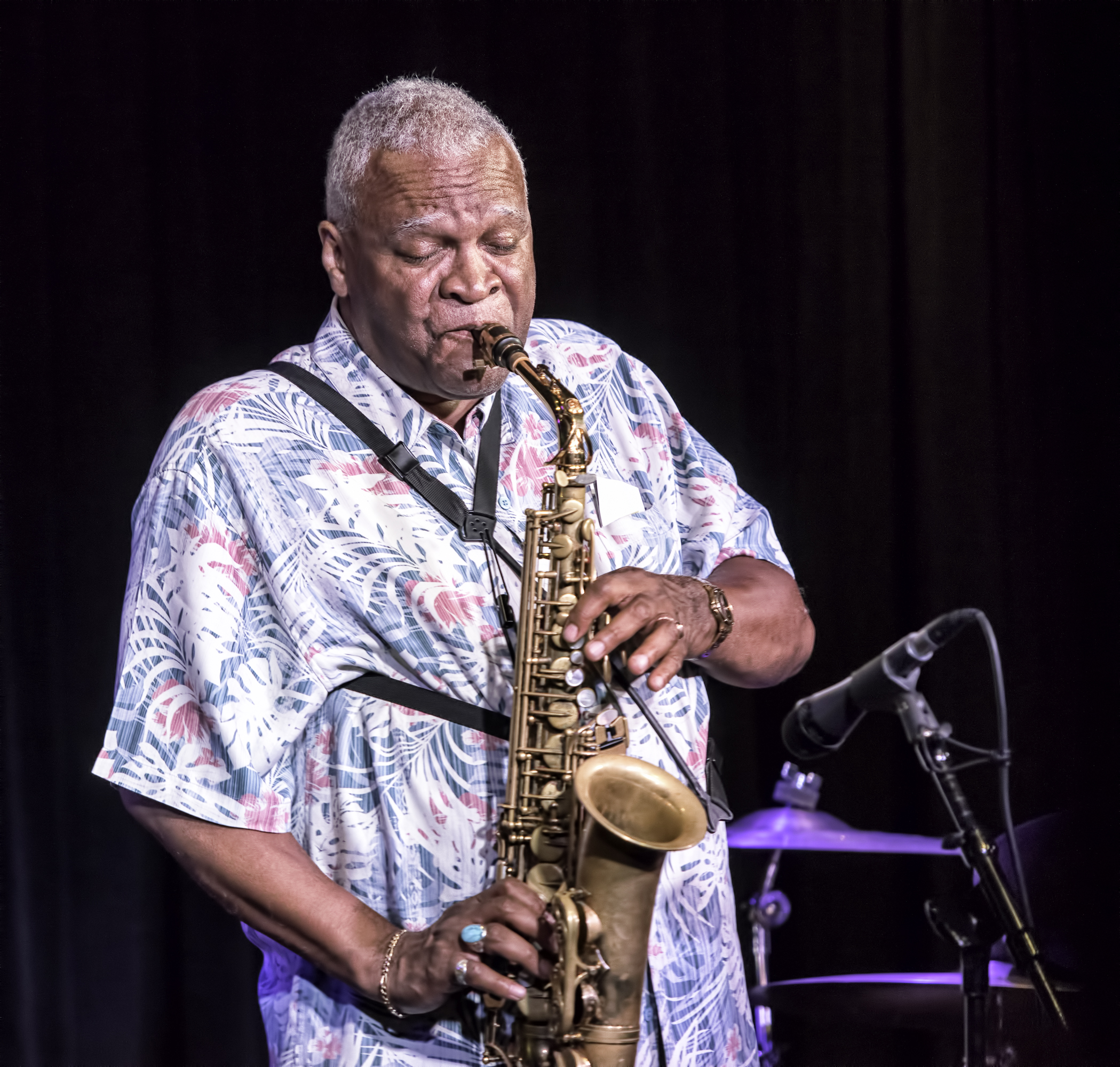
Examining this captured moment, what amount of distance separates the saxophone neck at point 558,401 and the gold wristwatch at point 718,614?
0.81ft

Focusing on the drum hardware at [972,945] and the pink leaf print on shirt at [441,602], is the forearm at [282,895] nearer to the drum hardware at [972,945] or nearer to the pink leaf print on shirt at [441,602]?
the pink leaf print on shirt at [441,602]

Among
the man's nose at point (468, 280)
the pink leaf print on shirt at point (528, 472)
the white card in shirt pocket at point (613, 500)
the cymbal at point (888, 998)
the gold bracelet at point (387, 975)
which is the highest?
the man's nose at point (468, 280)

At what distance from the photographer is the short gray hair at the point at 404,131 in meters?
1.76

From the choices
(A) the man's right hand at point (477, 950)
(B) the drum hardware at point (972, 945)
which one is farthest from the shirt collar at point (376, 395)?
(B) the drum hardware at point (972, 945)

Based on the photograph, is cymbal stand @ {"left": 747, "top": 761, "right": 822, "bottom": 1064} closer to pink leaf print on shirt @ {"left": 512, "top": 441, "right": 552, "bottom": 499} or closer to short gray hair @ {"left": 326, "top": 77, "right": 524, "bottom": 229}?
pink leaf print on shirt @ {"left": 512, "top": 441, "right": 552, "bottom": 499}

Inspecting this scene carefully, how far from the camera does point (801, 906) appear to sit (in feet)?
9.52

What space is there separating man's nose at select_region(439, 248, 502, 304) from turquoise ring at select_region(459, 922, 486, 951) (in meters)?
0.86

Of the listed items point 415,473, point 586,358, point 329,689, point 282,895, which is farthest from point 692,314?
point 282,895

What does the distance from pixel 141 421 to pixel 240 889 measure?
5.00 ft

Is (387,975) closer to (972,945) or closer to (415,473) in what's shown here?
(415,473)

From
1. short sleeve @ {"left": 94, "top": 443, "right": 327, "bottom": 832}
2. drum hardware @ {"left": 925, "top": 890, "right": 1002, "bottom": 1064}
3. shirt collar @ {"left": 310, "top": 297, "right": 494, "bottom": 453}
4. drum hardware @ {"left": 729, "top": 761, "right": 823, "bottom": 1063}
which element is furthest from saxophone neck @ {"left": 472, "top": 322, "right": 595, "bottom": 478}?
drum hardware @ {"left": 729, "top": 761, "right": 823, "bottom": 1063}

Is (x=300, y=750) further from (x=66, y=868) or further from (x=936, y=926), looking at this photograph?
(x=66, y=868)

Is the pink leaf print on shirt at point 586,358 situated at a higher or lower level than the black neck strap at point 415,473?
higher

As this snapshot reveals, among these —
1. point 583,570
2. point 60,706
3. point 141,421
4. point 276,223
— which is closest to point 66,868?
point 60,706
